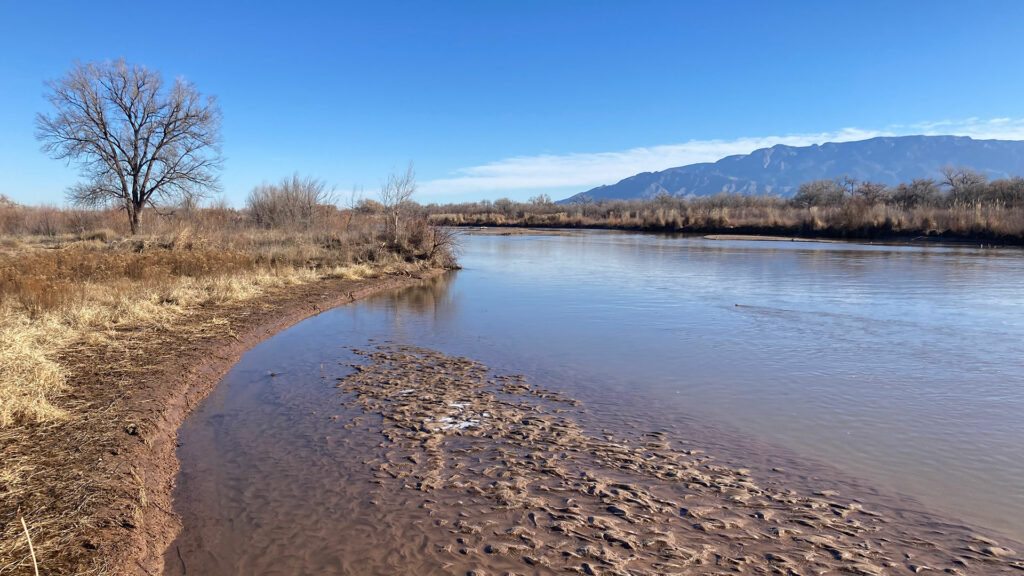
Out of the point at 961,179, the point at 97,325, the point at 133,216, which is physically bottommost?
the point at 97,325

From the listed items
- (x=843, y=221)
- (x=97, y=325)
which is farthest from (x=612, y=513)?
(x=843, y=221)

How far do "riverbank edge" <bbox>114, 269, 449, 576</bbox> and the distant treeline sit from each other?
691 inches

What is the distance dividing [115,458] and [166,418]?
4.64ft

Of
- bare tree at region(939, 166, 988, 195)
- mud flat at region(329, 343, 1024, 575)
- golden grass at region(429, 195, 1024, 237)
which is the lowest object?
mud flat at region(329, 343, 1024, 575)

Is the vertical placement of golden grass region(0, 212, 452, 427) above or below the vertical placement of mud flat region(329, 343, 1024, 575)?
above

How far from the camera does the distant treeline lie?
3538 cm

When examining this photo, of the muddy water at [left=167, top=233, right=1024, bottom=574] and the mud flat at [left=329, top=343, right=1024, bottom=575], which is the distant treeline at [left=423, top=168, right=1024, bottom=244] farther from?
the mud flat at [left=329, top=343, right=1024, bottom=575]

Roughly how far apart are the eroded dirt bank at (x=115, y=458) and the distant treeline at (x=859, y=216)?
20.5 metres

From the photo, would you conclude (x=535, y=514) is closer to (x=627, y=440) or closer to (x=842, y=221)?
(x=627, y=440)

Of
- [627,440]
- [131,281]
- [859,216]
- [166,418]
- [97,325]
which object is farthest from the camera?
[859,216]

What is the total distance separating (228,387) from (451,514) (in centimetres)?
494

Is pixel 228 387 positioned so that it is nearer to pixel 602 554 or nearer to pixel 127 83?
pixel 602 554

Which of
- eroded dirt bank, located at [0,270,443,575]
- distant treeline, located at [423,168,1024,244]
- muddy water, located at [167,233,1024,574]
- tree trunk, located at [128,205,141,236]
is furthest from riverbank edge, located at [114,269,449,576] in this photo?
tree trunk, located at [128,205,141,236]

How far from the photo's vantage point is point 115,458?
484cm
